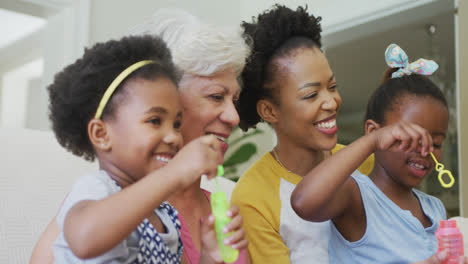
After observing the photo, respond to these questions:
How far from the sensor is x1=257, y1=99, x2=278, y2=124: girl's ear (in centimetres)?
150

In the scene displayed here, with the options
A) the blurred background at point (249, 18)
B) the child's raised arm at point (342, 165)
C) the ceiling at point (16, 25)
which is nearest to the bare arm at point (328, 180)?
the child's raised arm at point (342, 165)

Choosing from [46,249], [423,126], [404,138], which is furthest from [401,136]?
[46,249]

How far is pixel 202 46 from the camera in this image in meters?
1.29

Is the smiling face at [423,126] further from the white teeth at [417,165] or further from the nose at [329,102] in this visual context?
the nose at [329,102]

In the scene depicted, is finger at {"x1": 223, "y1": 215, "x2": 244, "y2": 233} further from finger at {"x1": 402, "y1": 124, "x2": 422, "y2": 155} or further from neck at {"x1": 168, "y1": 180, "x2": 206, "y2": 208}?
neck at {"x1": 168, "y1": 180, "x2": 206, "y2": 208}

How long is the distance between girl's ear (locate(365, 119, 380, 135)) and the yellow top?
0.96 ft

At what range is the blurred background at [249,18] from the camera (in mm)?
3281

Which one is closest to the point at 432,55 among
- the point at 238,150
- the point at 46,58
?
the point at 238,150

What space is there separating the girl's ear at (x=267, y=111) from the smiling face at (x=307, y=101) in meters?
0.02

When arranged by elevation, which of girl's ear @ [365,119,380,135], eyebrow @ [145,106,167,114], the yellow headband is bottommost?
girl's ear @ [365,119,380,135]

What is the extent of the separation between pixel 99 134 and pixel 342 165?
21.5 inches

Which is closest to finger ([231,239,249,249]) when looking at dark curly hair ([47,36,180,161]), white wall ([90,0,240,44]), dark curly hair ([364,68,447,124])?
dark curly hair ([47,36,180,161])

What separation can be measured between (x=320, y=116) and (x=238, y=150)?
2.32 m

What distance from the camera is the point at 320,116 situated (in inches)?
54.3
